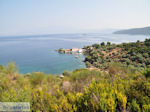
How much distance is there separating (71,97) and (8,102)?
2.83 meters

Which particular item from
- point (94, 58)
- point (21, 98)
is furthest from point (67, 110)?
point (94, 58)

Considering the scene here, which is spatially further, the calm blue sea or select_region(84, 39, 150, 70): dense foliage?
the calm blue sea

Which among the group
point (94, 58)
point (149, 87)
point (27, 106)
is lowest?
point (94, 58)

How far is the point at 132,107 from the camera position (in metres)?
4.07

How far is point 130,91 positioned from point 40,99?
4.45 metres

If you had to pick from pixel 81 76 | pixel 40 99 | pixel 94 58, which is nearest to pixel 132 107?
pixel 40 99

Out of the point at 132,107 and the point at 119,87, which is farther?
the point at 119,87

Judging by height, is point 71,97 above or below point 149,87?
below

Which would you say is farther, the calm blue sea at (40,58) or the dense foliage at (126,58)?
the calm blue sea at (40,58)

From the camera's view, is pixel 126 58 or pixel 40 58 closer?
pixel 126 58

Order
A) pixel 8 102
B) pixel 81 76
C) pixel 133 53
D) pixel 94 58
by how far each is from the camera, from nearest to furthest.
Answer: pixel 8 102
pixel 81 76
pixel 133 53
pixel 94 58

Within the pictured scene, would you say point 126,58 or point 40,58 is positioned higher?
point 126,58

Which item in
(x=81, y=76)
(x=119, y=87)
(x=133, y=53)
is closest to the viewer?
(x=119, y=87)

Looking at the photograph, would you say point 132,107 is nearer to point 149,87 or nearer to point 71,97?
point 149,87
